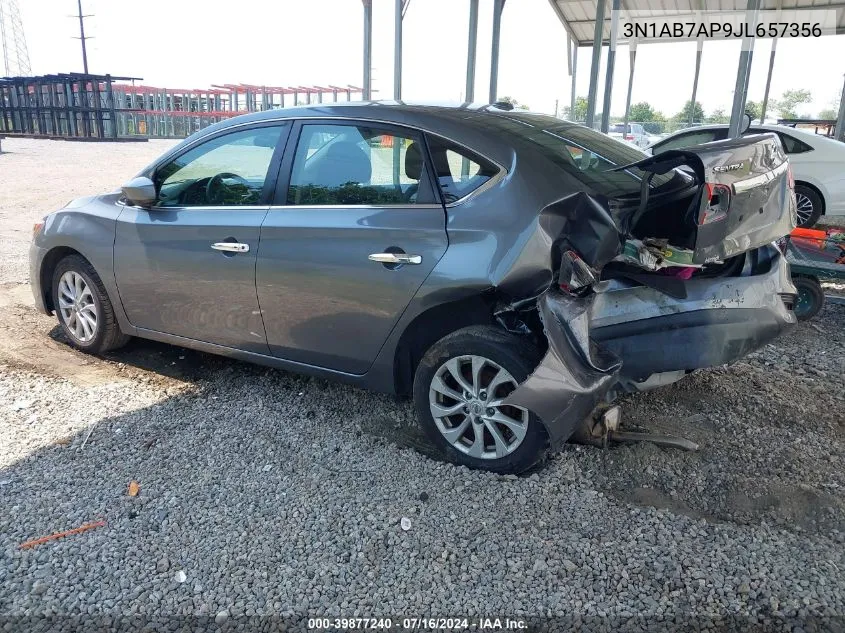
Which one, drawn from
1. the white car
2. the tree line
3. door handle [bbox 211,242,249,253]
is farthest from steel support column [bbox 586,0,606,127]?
the tree line

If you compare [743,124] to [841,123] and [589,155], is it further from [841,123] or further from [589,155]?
[589,155]

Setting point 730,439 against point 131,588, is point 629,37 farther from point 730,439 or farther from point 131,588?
point 131,588

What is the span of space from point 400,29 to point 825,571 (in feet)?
45.3

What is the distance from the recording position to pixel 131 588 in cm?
257

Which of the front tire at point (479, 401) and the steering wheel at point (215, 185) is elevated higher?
the steering wheel at point (215, 185)

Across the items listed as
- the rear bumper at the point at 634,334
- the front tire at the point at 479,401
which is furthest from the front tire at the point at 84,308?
the rear bumper at the point at 634,334

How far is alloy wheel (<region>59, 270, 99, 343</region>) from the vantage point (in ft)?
15.6

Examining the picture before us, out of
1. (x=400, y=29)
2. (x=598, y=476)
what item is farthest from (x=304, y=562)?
(x=400, y=29)

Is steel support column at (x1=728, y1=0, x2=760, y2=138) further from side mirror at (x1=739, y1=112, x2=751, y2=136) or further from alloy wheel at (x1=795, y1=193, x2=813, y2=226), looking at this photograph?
alloy wheel at (x1=795, y1=193, x2=813, y2=226)

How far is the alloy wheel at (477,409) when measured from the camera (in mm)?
3211

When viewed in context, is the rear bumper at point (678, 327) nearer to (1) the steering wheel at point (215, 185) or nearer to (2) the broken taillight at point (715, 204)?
(2) the broken taillight at point (715, 204)

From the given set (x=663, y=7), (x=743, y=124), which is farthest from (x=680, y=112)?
(x=743, y=124)

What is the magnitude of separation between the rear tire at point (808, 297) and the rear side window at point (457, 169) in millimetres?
4076

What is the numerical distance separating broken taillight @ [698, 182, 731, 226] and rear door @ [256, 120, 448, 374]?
1.18 meters
